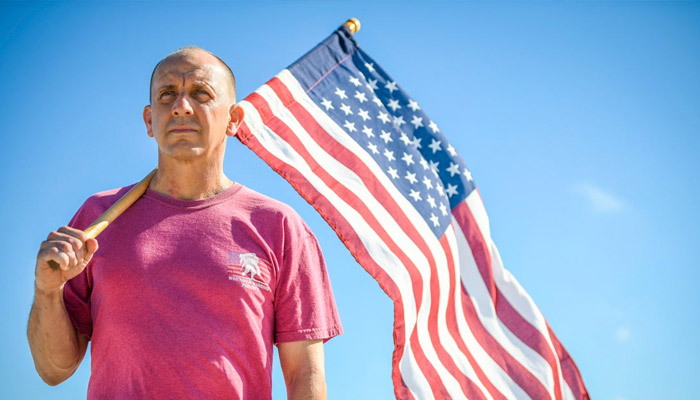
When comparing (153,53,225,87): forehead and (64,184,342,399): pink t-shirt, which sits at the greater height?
(153,53,225,87): forehead

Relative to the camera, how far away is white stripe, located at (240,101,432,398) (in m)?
5.56

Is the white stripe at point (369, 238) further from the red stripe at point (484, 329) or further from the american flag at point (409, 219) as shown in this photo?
the red stripe at point (484, 329)

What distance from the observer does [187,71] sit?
4281 millimetres

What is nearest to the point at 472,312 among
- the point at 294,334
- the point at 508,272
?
the point at 508,272

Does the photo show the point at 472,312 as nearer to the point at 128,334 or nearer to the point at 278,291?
the point at 278,291

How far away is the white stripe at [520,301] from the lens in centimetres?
629

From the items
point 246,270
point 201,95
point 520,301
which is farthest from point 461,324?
point 201,95

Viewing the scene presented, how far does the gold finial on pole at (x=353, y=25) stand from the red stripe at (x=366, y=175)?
1229 mm

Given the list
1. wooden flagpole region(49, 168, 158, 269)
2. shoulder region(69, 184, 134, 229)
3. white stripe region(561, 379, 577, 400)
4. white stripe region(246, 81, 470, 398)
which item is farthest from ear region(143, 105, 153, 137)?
white stripe region(561, 379, 577, 400)

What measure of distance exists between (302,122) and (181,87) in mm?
2110

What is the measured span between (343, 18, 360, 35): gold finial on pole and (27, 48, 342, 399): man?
3111 millimetres

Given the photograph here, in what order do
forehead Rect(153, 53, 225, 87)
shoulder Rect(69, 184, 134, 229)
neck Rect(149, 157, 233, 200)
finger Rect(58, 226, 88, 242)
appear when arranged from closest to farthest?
1. finger Rect(58, 226, 88, 242)
2. shoulder Rect(69, 184, 134, 229)
3. neck Rect(149, 157, 233, 200)
4. forehead Rect(153, 53, 225, 87)

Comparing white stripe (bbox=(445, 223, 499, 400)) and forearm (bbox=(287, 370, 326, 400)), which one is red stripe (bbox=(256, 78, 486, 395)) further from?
forearm (bbox=(287, 370, 326, 400))

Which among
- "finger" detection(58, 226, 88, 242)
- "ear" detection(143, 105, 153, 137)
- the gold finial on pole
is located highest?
the gold finial on pole
